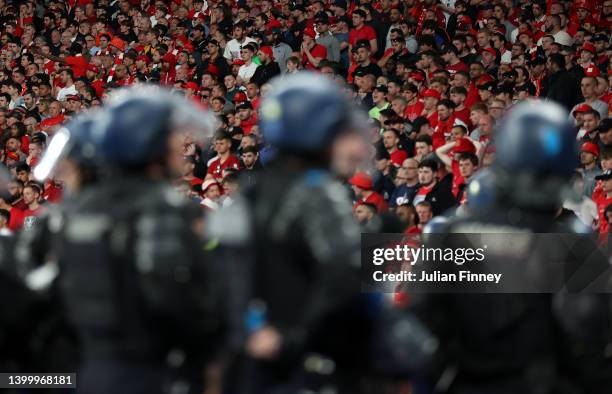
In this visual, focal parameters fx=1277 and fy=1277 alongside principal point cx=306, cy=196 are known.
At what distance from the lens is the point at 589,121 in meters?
11.7

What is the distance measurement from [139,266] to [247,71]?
13.0 metres

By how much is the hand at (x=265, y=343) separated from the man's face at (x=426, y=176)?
706 cm

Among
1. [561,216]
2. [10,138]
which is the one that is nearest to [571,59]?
[10,138]

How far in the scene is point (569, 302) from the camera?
414 cm

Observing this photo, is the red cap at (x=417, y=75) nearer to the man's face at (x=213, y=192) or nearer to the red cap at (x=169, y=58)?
the man's face at (x=213, y=192)

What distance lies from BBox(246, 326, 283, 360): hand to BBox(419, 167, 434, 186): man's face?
706 centimetres

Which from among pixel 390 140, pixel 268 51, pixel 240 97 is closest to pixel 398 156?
pixel 390 140

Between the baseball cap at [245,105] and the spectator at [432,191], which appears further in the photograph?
the baseball cap at [245,105]

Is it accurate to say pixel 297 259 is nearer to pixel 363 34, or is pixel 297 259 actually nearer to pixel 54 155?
pixel 54 155

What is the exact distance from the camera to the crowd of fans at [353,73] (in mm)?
11180

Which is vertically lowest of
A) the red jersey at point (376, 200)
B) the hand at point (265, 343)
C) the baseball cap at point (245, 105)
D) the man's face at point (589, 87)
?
the baseball cap at point (245, 105)

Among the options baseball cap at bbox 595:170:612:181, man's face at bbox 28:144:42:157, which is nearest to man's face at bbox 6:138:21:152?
man's face at bbox 28:144:42:157

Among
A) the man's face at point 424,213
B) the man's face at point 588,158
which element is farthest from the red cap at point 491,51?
the man's face at point 424,213

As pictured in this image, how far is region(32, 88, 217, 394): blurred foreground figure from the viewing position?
3.91 meters
